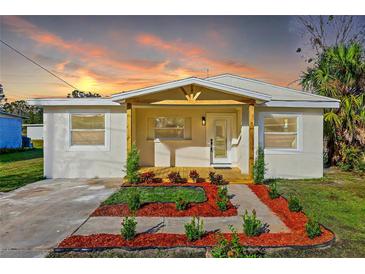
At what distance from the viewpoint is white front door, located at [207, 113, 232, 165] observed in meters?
11.3

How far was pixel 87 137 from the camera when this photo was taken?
32.1 feet

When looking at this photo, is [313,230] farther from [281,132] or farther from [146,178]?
[281,132]

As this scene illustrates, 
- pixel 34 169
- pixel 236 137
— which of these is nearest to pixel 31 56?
pixel 34 169

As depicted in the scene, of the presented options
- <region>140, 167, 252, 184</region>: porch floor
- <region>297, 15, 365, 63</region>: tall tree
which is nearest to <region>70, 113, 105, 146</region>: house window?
<region>140, 167, 252, 184</region>: porch floor

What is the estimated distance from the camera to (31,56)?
45.6 ft

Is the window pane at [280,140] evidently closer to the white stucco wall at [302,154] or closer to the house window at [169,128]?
the white stucco wall at [302,154]

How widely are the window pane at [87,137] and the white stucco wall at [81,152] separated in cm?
25

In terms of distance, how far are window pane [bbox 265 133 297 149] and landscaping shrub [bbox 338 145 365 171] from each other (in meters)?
3.34

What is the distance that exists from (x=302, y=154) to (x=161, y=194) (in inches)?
232

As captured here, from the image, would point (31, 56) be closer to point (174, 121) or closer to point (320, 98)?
point (174, 121)

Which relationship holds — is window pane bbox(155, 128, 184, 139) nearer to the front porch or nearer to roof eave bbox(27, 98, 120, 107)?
the front porch

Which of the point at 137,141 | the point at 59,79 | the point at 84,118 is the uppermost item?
the point at 59,79

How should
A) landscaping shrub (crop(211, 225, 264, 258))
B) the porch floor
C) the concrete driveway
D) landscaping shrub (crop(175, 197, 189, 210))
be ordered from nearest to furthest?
landscaping shrub (crop(211, 225, 264, 258)), the concrete driveway, landscaping shrub (crop(175, 197, 189, 210)), the porch floor

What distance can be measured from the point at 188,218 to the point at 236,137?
644cm
